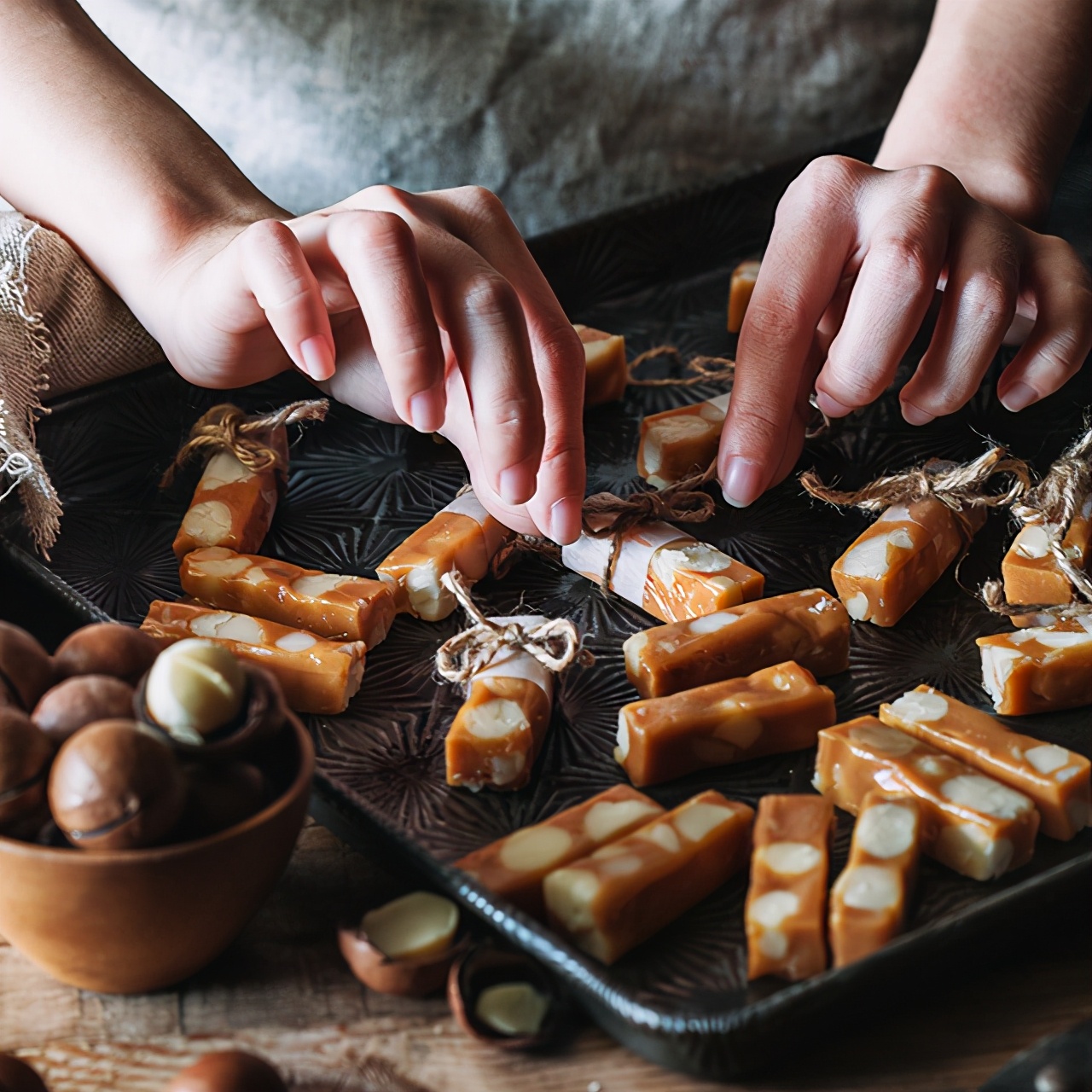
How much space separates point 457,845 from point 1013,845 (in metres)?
0.43

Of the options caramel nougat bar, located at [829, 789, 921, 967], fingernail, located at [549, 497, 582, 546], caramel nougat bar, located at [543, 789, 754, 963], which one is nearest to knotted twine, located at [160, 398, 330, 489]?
fingernail, located at [549, 497, 582, 546]

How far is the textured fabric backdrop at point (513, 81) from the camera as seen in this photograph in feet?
8.29

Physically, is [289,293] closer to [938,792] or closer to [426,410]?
[426,410]

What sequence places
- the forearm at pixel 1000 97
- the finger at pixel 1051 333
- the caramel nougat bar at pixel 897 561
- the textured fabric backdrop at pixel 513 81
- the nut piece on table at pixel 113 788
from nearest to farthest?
1. the nut piece on table at pixel 113 788
2. the caramel nougat bar at pixel 897 561
3. the finger at pixel 1051 333
4. the forearm at pixel 1000 97
5. the textured fabric backdrop at pixel 513 81

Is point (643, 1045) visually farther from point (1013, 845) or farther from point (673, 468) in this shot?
point (673, 468)

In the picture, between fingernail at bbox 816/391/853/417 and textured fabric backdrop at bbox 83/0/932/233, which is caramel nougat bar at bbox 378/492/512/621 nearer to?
fingernail at bbox 816/391/853/417

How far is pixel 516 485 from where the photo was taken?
3.85 feet

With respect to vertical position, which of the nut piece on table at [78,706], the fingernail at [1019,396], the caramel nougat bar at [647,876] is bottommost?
the fingernail at [1019,396]

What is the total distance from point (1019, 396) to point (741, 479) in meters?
0.34

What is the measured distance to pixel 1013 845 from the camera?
954 millimetres

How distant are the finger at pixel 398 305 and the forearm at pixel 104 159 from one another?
0.35 meters

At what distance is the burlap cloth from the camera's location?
1.31 metres

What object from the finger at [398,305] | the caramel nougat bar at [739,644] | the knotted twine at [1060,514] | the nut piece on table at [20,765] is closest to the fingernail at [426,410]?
the finger at [398,305]

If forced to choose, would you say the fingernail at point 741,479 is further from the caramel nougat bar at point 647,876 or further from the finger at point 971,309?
the caramel nougat bar at point 647,876
